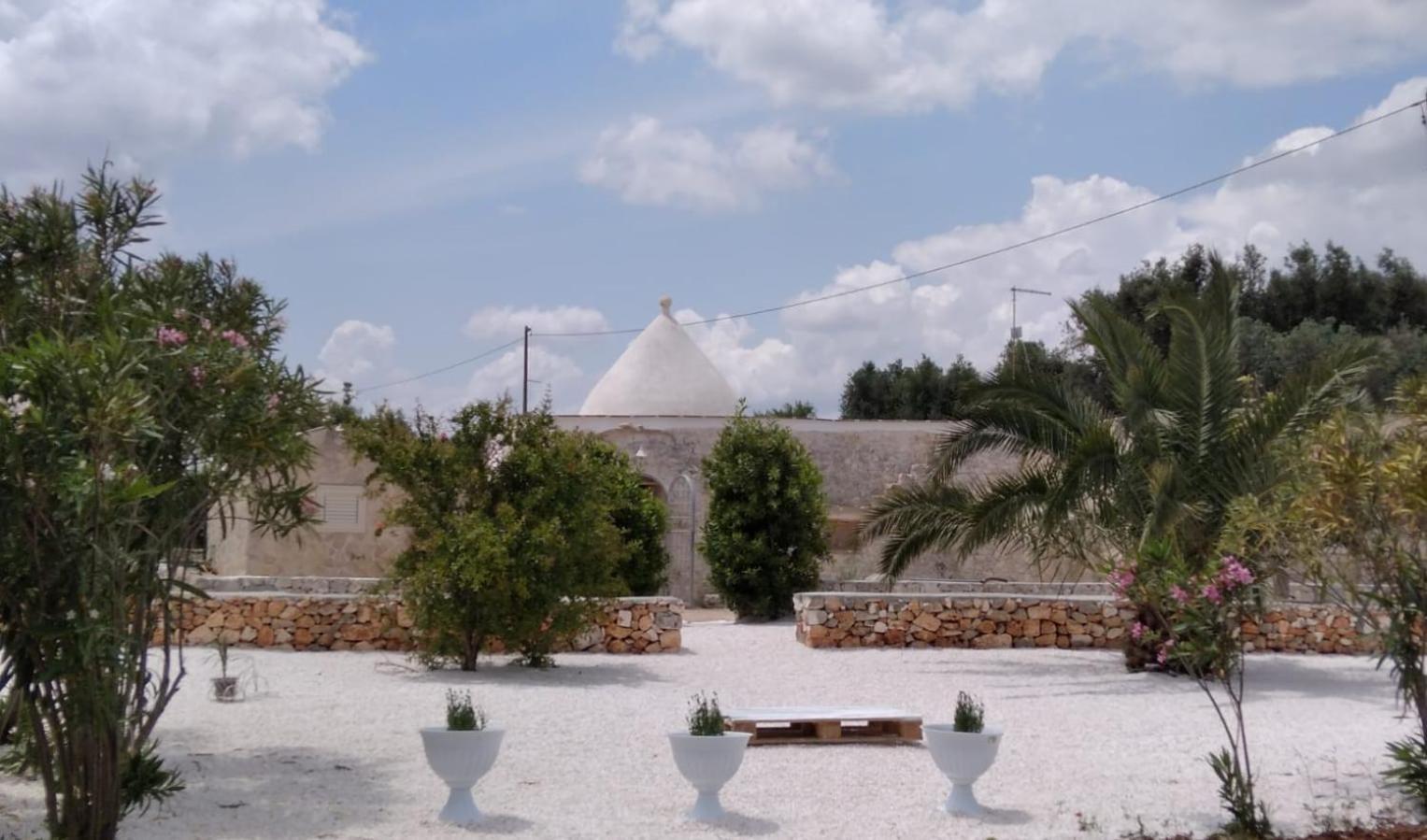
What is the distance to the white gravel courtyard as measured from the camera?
298 inches

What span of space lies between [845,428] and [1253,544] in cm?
1535

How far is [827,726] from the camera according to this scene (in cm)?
997

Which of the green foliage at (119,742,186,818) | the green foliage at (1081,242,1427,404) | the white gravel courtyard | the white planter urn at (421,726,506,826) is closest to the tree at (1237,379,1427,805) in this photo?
the white gravel courtyard

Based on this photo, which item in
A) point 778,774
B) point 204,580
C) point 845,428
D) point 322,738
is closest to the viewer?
point 778,774

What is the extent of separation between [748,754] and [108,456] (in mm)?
5123

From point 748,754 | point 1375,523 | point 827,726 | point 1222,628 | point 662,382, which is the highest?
point 662,382

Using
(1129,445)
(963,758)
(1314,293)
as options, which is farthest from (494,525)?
(1314,293)

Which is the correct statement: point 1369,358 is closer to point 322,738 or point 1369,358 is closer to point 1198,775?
point 1198,775

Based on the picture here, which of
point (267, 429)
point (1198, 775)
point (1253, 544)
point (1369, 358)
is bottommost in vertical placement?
point (1198, 775)

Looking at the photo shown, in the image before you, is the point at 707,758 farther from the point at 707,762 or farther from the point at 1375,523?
the point at 1375,523

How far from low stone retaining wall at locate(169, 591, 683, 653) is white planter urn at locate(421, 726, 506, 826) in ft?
26.0

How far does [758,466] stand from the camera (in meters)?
19.6

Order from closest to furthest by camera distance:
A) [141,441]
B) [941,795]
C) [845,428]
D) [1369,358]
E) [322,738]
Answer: [141,441], [941,795], [322,738], [1369,358], [845,428]

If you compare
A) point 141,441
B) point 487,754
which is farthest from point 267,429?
point 487,754
